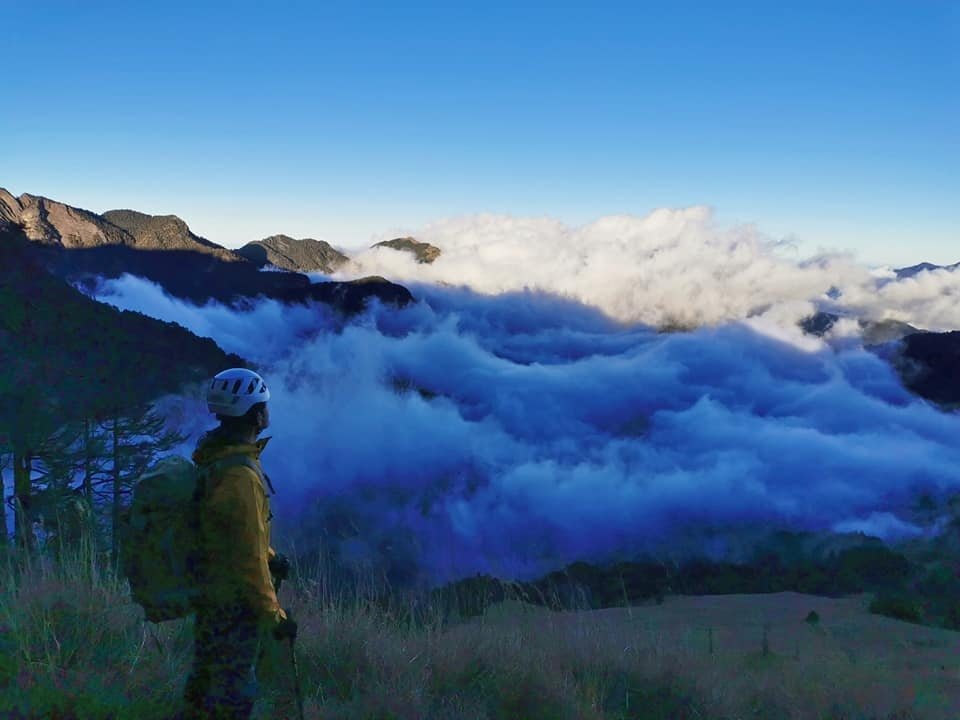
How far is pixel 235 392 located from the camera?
3811mm

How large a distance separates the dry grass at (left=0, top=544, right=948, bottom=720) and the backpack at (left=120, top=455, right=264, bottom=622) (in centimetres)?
117

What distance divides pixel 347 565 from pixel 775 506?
172 meters

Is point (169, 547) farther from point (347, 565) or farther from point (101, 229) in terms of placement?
point (101, 229)

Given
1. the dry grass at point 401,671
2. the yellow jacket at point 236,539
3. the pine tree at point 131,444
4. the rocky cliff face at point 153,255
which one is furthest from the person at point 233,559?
the rocky cliff face at point 153,255

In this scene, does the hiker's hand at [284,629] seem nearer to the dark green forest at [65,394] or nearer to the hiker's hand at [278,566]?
the hiker's hand at [278,566]

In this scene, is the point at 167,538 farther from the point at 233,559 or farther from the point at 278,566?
the point at 278,566

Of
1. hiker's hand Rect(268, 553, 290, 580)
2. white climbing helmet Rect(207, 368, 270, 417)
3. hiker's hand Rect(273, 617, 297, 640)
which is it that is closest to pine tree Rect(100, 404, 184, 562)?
hiker's hand Rect(268, 553, 290, 580)

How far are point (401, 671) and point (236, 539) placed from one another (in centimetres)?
235

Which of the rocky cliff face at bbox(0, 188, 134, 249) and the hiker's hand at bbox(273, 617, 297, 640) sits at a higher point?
the rocky cliff face at bbox(0, 188, 134, 249)

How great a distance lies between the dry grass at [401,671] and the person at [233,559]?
32.0 inches

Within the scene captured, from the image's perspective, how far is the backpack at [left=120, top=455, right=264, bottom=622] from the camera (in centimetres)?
368

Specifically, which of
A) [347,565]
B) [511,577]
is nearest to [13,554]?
[347,565]

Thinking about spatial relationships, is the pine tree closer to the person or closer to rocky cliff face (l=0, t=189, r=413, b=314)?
the person

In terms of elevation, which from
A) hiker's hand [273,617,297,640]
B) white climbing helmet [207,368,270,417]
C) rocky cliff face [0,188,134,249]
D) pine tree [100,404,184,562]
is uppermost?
rocky cliff face [0,188,134,249]
